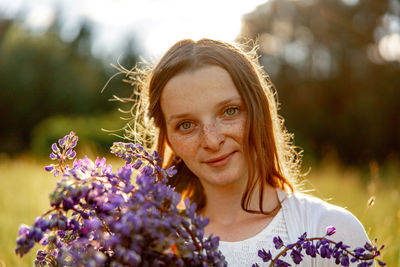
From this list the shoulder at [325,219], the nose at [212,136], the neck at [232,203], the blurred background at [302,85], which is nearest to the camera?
the shoulder at [325,219]

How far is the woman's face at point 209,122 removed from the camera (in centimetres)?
226

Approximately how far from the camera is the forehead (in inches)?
89.6

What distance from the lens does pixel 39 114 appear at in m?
26.9

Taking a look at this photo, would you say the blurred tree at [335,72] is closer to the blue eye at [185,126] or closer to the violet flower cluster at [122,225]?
the blue eye at [185,126]

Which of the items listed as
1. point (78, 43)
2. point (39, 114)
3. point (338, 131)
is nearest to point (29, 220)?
point (338, 131)

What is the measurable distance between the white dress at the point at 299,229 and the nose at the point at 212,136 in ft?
1.87

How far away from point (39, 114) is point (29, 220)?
24613mm

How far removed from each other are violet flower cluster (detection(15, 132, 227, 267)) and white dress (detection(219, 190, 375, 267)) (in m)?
1.03

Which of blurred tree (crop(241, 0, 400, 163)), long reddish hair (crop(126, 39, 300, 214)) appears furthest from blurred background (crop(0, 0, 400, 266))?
long reddish hair (crop(126, 39, 300, 214))

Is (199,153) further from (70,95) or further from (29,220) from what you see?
(70,95)

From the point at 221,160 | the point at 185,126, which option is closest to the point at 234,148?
the point at 221,160

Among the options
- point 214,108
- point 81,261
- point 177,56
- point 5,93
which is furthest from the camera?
point 5,93

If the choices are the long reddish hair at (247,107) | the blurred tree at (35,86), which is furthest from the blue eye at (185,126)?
the blurred tree at (35,86)

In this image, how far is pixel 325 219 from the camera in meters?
2.21
